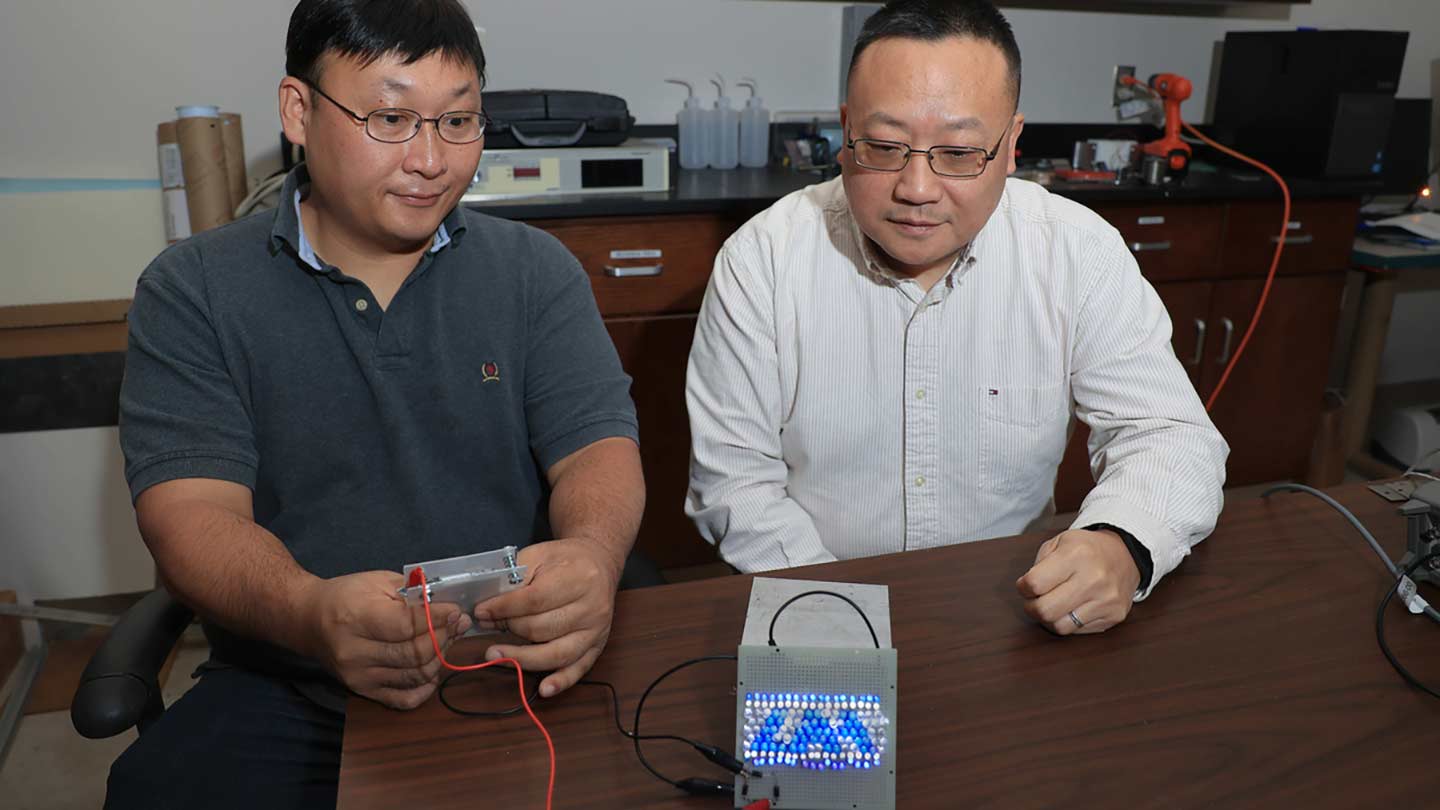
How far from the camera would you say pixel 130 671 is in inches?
42.3

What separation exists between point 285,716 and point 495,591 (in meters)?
0.49

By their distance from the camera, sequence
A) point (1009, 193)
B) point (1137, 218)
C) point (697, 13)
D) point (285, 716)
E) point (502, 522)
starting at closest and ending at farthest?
1. point (285, 716)
2. point (502, 522)
3. point (1009, 193)
4. point (1137, 218)
5. point (697, 13)

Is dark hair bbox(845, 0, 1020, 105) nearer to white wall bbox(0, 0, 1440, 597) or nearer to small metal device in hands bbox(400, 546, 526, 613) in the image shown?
small metal device in hands bbox(400, 546, 526, 613)

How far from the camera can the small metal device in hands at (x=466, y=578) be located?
0.88 m

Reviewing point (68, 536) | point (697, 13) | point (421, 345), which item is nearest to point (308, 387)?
point (421, 345)

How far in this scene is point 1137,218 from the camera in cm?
269

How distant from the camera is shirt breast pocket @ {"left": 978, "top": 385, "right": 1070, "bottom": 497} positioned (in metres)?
1.47

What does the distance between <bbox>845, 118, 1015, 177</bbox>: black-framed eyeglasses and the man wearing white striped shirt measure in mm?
20

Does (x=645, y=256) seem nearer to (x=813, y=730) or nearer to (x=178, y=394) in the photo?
(x=178, y=394)

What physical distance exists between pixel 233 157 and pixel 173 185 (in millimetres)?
151

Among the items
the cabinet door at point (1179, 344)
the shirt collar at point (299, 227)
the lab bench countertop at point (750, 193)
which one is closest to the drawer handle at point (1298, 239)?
the lab bench countertop at point (750, 193)

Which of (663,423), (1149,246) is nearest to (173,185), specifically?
(663,423)

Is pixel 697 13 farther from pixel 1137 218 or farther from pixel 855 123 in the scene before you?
pixel 855 123

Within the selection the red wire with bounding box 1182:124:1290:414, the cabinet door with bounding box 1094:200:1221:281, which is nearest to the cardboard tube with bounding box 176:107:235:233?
the cabinet door with bounding box 1094:200:1221:281
